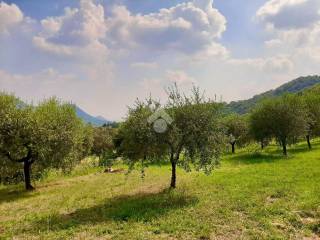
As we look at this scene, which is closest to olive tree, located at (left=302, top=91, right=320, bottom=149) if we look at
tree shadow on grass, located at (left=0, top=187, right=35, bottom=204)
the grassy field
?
the grassy field

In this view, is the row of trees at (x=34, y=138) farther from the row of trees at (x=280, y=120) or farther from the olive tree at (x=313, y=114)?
the olive tree at (x=313, y=114)

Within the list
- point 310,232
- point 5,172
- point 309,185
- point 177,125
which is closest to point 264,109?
point 309,185

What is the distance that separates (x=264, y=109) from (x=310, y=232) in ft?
177

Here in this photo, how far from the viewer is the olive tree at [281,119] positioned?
68250 mm

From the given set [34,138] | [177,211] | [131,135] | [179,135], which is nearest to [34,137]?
[34,138]

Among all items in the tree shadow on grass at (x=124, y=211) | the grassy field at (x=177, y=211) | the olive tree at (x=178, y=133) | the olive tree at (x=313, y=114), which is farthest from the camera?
the olive tree at (x=313, y=114)

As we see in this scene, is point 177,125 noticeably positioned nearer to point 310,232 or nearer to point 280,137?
point 310,232

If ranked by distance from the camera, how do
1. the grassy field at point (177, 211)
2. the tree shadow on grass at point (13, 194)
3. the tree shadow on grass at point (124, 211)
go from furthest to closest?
the tree shadow on grass at point (13, 194), the tree shadow on grass at point (124, 211), the grassy field at point (177, 211)

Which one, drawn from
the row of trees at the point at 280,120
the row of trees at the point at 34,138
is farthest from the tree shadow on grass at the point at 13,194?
the row of trees at the point at 280,120

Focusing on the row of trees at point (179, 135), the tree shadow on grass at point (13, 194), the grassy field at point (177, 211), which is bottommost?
the grassy field at point (177, 211)

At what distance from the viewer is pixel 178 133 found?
104ft

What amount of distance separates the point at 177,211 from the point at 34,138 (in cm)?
2214

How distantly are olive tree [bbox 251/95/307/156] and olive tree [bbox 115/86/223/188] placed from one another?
40277 millimetres

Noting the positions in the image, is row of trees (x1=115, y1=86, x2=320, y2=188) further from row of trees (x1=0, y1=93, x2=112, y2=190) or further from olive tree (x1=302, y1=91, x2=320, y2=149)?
olive tree (x1=302, y1=91, x2=320, y2=149)
